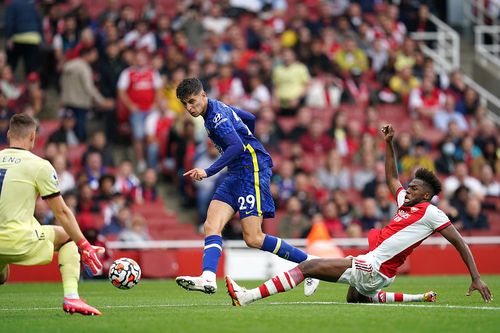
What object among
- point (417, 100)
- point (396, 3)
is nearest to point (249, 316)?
point (417, 100)

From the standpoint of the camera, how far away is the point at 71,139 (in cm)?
2298

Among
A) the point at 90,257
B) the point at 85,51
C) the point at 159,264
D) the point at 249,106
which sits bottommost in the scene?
the point at 159,264

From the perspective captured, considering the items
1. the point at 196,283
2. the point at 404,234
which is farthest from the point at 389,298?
the point at 196,283

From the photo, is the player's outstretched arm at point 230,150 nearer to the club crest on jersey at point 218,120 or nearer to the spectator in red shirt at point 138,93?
the club crest on jersey at point 218,120

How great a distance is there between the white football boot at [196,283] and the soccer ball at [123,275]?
2.51 feet

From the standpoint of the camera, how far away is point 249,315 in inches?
405

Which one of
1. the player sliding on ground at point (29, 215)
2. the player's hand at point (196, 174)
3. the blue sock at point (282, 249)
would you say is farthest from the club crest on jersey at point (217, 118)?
the player sliding on ground at point (29, 215)

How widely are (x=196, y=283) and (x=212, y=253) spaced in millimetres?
674

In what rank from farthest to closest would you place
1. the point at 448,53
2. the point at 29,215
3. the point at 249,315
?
1. the point at 448,53
2. the point at 249,315
3. the point at 29,215

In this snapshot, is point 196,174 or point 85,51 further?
point 85,51

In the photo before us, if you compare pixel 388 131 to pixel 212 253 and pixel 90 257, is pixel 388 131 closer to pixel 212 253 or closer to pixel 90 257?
pixel 212 253

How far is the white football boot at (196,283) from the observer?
11.4 m

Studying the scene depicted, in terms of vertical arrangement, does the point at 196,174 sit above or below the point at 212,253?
above

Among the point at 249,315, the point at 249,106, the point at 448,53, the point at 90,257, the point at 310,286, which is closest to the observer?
the point at 90,257
